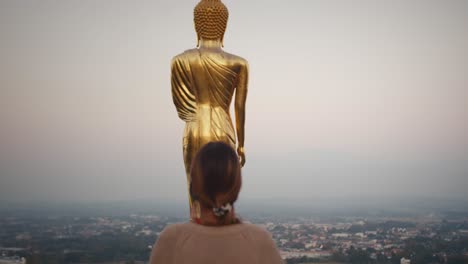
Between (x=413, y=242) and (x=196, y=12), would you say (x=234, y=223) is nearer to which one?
(x=196, y=12)

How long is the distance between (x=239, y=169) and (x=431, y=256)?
5.22 metres

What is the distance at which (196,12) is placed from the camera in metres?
5.32

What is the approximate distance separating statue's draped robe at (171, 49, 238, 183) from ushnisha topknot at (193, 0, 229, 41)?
174mm

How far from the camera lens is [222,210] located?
1837mm

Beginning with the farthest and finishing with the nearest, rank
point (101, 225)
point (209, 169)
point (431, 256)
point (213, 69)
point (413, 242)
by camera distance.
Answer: point (101, 225), point (413, 242), point (431, 256), point (213, 69), point (209, 169)

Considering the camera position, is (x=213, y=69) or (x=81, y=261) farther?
(x=81, y=261)

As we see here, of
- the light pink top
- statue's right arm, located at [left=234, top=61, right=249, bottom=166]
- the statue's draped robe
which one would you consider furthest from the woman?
statue's right arm, located at [left=234, top=61, right=249, bottom=166]

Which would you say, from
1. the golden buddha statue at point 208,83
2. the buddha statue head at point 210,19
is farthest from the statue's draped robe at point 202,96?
the buddha statue head at point 210,19

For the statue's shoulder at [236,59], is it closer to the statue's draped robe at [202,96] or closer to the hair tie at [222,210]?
the statue's draped robe at [202,96]

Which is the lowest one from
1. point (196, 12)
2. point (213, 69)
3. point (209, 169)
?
point (209, 169)

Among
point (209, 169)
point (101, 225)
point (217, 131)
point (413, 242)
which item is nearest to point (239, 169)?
point (209, 169)

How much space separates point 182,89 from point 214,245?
3628mm

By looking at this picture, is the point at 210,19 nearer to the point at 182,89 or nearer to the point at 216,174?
the point at 182,89

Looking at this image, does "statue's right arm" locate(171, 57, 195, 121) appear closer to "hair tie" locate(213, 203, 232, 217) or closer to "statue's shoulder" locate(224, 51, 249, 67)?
"statue's shoulder" locate(224, 51, 249, 67)
